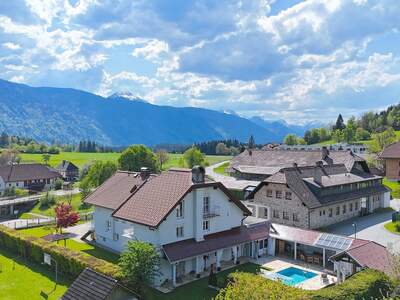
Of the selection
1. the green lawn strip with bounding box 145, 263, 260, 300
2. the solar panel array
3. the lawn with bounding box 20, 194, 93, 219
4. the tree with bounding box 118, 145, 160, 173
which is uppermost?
the tree with bounding box 118, 145, 160, 173

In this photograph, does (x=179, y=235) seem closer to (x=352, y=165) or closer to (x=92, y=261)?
(x=92, y=261)

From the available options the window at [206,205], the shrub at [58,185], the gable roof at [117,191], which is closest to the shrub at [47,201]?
the shrub at [58,185]

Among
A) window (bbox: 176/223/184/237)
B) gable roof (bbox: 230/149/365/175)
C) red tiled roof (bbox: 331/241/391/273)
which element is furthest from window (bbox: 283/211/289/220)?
gable roof (bbox: 230/149/365/175)

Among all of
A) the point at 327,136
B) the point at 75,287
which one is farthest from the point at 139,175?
the point at 327,136

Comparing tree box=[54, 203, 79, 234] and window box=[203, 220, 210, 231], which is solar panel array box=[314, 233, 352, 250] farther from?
tree box=[54, 203, 79, 234]

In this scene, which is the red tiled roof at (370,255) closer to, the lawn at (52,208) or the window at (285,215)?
the window at (285,215)
